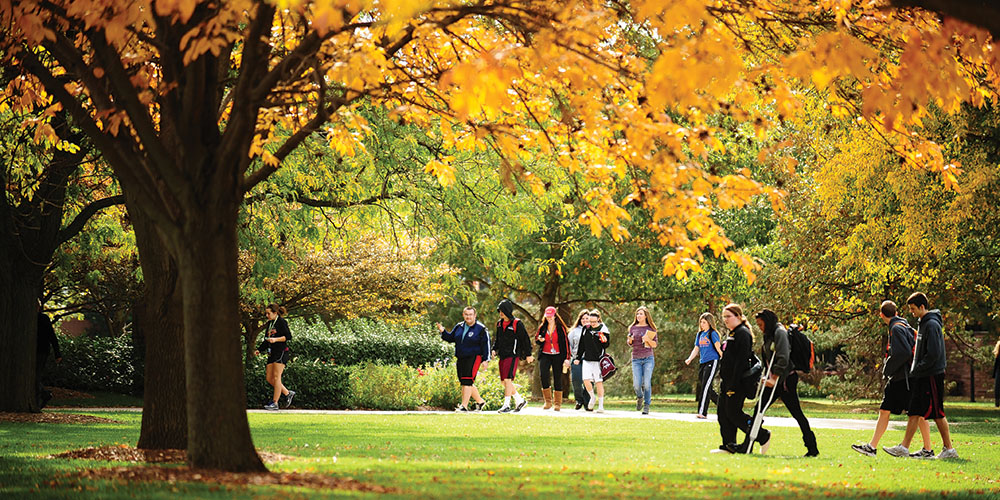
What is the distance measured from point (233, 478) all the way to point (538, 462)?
378 cm

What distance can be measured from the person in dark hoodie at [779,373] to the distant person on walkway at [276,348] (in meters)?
11.1

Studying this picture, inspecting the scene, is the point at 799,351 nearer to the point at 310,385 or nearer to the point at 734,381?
the point at 734,381

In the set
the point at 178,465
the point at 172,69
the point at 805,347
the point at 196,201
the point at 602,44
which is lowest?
the point at 178,465

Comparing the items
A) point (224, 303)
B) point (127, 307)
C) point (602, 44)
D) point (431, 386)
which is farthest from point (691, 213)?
point (127, 307)

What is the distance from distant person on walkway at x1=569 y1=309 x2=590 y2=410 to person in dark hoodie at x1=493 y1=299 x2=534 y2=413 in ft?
4.71

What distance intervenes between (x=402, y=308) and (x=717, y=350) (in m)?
13.8

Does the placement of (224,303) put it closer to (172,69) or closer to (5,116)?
(172,69)

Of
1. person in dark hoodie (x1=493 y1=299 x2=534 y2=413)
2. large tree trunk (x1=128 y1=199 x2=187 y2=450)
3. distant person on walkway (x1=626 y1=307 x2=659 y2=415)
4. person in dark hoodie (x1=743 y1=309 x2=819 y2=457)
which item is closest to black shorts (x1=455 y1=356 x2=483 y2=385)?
person in dark hoodie (x1=493 y1=299 x2=534 y2=413)

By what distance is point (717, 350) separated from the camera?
19.8 metres

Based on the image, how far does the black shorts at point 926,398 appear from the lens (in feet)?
42.1

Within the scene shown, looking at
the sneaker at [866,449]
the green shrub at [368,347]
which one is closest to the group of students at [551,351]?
the green shrub at [368,347]

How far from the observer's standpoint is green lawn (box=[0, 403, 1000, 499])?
830 centimetres

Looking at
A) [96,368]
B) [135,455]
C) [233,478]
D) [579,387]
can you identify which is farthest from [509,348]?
[233,478]

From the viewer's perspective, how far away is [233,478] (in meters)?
8.20
